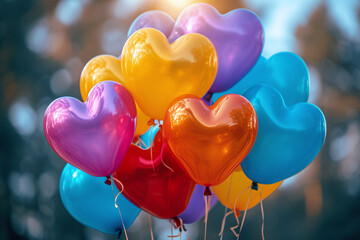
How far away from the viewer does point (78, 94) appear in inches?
194

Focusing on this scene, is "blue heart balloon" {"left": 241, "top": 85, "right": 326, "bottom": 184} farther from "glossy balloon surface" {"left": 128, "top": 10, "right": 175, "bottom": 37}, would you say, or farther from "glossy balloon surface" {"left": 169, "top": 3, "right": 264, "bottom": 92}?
"glossy balloon surface" {"left": 128, "top": 10, "right": 175, "bottom": 37}

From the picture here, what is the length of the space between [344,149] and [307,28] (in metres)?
1.54

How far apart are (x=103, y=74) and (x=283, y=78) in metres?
0.76

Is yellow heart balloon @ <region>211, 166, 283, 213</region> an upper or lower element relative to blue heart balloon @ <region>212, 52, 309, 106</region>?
lower

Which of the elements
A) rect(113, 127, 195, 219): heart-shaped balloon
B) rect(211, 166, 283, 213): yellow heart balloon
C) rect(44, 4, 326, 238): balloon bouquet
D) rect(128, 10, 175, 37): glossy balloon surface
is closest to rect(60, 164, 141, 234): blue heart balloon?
rect(44, 4, 326, 238): balloon bouquet

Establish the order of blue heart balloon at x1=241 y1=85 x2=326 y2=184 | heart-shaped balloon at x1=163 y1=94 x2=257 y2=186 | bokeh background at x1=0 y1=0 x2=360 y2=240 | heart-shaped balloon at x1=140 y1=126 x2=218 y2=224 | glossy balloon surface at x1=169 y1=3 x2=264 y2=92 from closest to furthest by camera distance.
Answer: heart-shaped balloon at x1=163 y1=94 x2=257 y2=186
blue heart balloon at x1=241 y1=85 x2=326 y2=184
glossy balloon surface at x1=169 y1=3 x2=264 y2=92
heart-shaped balloon at x1=140 y1=126 x2=218 y2=224
bokeh background at x1=0 y1=0 x2=360 y2=240

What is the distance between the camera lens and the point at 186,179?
62.0 inches

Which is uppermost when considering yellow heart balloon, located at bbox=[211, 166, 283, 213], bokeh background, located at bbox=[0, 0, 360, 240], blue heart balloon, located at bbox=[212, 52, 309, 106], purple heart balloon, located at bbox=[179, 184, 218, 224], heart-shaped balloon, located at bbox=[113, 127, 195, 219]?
blue heart balloon, located at bbox=[212, 52, 309, 106]

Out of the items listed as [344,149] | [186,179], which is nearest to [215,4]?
[344,149]

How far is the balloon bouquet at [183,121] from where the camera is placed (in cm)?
138

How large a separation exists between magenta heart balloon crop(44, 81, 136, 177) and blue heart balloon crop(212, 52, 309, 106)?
1.73ft

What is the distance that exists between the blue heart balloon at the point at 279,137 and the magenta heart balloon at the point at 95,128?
474 millimetres

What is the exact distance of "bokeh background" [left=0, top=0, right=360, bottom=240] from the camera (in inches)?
189

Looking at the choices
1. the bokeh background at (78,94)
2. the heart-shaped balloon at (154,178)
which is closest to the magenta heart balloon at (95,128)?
the heart-shaped balloon at (154,178)
